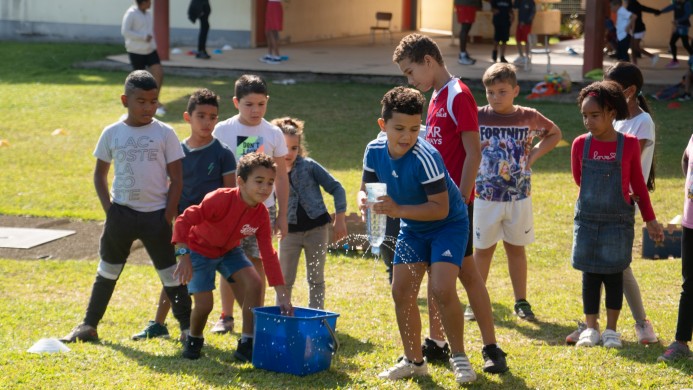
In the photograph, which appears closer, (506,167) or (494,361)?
(494,361)

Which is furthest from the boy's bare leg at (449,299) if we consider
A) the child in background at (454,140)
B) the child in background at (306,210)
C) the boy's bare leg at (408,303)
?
the child in background at (306,210)

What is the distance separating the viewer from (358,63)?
68.4ft

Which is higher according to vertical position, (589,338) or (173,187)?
(173,187)

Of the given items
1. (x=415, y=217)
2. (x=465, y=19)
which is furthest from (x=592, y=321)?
(x=465, y=19)

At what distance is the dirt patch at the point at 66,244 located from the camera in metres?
9.31

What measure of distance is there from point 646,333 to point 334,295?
102 inches

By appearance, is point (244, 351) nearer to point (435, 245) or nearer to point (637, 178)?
point (435, 245)

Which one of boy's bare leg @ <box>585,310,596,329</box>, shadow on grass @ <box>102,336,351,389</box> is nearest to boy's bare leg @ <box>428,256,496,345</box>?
shadow on grass @ <box>102,336,351,389</box>

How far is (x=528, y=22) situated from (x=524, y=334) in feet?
47.5

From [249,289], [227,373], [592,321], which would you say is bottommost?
[227,373]

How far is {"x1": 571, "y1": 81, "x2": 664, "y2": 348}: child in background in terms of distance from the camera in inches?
231

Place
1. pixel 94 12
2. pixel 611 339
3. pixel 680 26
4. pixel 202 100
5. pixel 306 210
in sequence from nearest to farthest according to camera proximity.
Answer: pixel 611 339 < pixel 202 100 < pixel 306 210 < pixel 680 26 < pixel 94 12

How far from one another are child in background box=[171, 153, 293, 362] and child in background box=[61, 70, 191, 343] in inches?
16.6

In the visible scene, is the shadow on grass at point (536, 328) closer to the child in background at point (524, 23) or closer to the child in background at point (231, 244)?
the child in background at point (231, 244)
